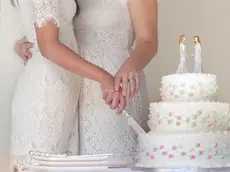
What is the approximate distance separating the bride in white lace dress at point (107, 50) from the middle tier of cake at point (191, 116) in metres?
0.34

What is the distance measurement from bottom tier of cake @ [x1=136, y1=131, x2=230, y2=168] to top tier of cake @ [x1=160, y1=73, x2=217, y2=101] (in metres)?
0.11

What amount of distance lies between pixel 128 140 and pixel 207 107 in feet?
1.44

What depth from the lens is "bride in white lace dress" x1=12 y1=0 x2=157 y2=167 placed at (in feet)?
5.29

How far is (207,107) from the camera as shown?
4.14ft

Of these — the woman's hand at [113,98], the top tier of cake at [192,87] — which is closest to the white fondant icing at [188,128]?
the top tier of cake at [192,87]

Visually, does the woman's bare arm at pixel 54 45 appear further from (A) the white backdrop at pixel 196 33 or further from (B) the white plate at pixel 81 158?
(A) the white backdrop at pixel 196 33

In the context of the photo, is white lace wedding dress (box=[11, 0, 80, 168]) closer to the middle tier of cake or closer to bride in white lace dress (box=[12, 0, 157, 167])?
bride in white lace dress (box=[12, 0, 157, 167])

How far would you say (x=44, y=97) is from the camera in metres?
1.52

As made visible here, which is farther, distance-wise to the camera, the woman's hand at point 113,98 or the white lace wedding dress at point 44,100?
the white lace wedding dress at point 44,100

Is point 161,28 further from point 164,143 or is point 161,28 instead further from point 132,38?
point 164,143

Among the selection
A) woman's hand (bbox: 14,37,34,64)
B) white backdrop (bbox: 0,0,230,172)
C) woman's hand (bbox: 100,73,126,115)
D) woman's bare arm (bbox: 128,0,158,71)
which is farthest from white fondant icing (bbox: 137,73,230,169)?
white backdrop (bbox: 0,0,230,172)

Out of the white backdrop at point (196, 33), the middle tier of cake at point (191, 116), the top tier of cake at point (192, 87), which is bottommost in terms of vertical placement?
the middle tier of cake at point (191, 116)

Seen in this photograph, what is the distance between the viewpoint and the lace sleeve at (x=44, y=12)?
1.41m

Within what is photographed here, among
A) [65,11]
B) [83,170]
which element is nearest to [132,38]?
[65,11]
